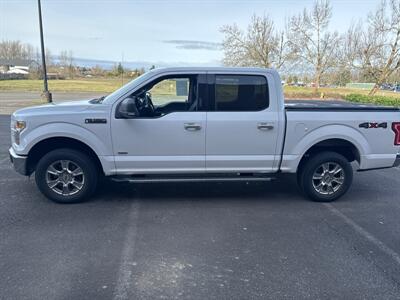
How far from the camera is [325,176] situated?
16.6 ft

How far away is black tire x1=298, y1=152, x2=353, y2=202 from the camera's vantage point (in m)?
5.02

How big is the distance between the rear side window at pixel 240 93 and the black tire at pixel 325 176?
1159 millimetres

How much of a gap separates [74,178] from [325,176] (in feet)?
12.1

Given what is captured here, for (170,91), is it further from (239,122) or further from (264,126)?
(264,126)

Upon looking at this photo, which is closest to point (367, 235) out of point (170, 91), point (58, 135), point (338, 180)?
point (338, 180)

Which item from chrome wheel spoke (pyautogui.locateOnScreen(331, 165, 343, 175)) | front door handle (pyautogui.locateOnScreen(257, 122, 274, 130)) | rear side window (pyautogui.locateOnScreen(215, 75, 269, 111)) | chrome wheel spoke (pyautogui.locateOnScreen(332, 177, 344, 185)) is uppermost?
rear side window (pyautogui.locateOnScreen(215, 75, 269, 111))

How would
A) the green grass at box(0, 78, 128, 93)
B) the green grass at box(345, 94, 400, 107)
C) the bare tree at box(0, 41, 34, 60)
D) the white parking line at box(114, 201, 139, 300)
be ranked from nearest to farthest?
the white parking line at box(114, 201, 139, 300)
the green grass at box(345, 94, 400, 107)
the green grass at box(0, 78, 128, 93)
the bare tree at box(0, 41, 34, 60)

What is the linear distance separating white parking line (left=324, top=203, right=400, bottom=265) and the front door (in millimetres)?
1972

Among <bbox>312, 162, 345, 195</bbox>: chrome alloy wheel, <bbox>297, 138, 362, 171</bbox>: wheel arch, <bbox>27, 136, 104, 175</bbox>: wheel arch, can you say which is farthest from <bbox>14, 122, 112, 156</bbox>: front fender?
<bbox>312, 162, 345, 195</bbox>: chrome alloy wheel

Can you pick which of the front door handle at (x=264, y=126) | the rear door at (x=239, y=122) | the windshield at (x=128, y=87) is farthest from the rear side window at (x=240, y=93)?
the windshield at (x=128, y=87)

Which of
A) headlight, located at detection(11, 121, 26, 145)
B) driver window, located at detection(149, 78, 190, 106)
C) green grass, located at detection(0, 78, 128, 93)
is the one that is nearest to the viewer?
headlight, located at detection(11, 121, 26, 145)

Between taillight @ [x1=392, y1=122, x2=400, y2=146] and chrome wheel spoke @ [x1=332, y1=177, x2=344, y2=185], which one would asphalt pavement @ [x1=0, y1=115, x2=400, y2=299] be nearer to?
chrome wheel spoke @ [x1=332, y1=177, x2=344, y2=185]

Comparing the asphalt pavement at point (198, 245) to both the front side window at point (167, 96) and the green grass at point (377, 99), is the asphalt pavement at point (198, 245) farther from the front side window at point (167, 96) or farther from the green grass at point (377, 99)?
the green grass at point (377, 99)

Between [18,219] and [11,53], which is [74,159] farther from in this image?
[11,53]
